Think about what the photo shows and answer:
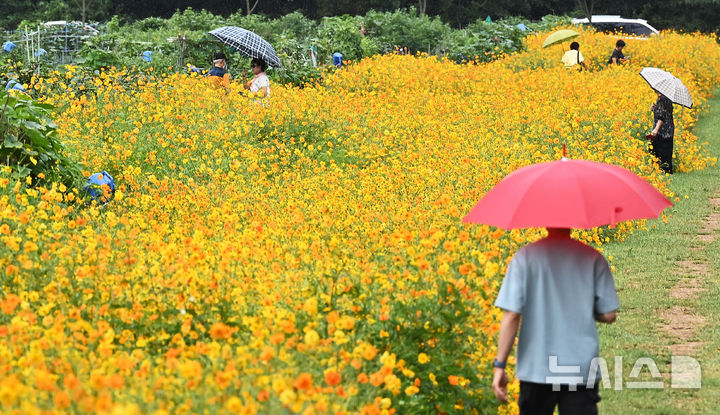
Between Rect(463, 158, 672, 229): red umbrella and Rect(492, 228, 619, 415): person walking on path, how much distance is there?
0.52ft

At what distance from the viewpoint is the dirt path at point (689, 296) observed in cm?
645

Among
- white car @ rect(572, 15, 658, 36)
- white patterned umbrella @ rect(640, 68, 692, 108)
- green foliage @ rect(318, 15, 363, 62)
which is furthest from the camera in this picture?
white car @ rect(572, 15, 658, 36)

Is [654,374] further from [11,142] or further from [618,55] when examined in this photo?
[618,55]

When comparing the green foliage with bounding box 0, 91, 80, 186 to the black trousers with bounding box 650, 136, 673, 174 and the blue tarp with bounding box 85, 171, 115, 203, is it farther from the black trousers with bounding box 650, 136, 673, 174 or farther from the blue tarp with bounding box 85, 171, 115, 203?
the black trousers with bounding box 650, 136, 673, 174

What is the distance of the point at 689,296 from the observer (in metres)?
7.52

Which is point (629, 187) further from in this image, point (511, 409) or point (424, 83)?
point (424, 83)

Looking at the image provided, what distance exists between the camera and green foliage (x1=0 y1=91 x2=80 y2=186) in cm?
761

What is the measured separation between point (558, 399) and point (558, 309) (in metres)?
0.36

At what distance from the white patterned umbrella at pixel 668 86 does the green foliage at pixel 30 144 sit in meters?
7.30

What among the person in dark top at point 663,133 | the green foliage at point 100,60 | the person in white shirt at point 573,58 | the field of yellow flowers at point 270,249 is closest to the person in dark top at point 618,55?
the person in white shirt at point 573,58

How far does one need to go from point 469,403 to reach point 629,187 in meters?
1.33

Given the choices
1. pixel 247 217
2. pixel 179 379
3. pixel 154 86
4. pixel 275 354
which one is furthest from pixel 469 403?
pixel 154 86

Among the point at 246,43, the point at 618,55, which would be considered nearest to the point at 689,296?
the point at 246,43

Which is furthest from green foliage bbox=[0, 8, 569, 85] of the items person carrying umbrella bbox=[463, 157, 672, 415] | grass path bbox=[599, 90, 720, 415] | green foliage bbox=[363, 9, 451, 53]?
person carrying umbrella bbox=[463, 157, 672, 415]
